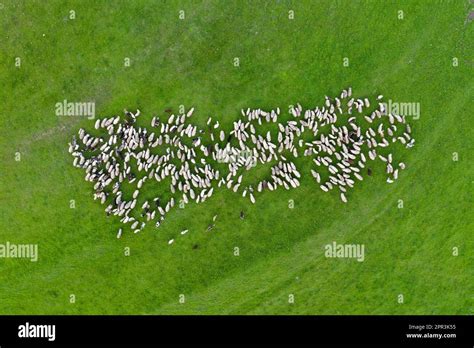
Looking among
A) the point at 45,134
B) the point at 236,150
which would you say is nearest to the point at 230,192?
the point at 236,150

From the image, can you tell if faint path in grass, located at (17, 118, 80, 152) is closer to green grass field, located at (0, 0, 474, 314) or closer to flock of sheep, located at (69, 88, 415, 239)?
green grass field, located at (0, 0, 474, 314)

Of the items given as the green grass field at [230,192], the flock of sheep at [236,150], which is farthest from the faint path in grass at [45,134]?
the flock of sheep at [236,150]

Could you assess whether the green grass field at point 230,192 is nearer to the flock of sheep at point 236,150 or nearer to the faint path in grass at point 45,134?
the faint path in grass at point 45,134

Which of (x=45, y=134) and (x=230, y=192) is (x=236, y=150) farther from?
(x=45, y=134)

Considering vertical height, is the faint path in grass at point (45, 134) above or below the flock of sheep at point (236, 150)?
above
